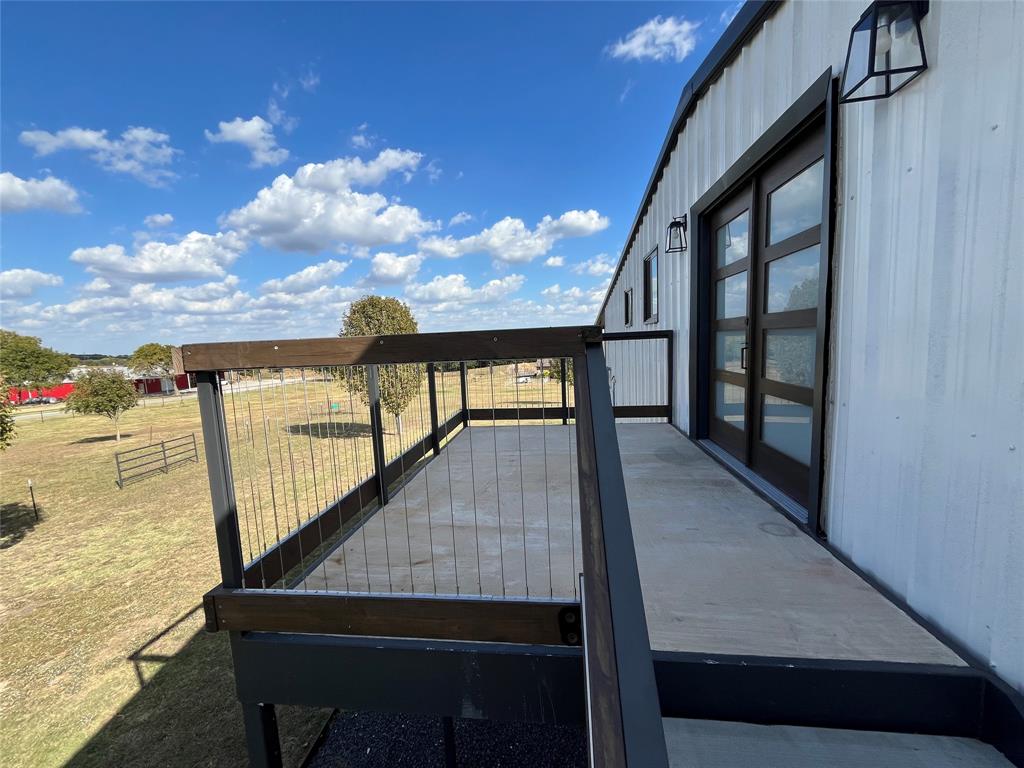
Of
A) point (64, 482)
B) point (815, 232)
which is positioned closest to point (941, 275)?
point (815, 232)

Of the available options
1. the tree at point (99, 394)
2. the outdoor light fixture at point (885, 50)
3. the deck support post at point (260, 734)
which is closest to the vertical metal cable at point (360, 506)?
the deck support post at point (260, 734)

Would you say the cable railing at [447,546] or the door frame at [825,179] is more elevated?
the door frame at [825,179]

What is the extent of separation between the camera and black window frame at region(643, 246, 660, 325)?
17.3 ft

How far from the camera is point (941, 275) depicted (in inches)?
53.6

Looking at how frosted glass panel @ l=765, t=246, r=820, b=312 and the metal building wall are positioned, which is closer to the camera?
the metal building wall

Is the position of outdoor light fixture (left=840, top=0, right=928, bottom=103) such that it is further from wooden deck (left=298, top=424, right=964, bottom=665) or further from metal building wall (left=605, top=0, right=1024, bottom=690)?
wooden deck (left=298, top=424, right=964, bottom=665)

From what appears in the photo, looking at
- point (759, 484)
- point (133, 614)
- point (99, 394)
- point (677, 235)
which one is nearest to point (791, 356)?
point (759, 484)

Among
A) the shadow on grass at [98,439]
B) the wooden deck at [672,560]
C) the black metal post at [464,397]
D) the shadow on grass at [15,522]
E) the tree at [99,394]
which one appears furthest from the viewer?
the shadow on grass at [98,439]

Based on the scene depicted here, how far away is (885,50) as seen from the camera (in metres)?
1.53

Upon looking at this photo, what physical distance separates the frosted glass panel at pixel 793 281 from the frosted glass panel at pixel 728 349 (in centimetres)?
47

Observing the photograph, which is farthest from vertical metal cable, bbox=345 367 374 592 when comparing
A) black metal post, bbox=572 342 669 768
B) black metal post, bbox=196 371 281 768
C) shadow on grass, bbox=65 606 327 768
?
shadow on grass, bbox=65 606 327 768

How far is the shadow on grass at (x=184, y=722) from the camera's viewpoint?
3.24 meters

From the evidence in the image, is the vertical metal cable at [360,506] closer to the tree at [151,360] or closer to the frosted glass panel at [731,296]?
the frosted glass panel at [731,296]

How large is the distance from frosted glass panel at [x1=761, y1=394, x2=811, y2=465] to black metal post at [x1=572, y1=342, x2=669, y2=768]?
1.82m
